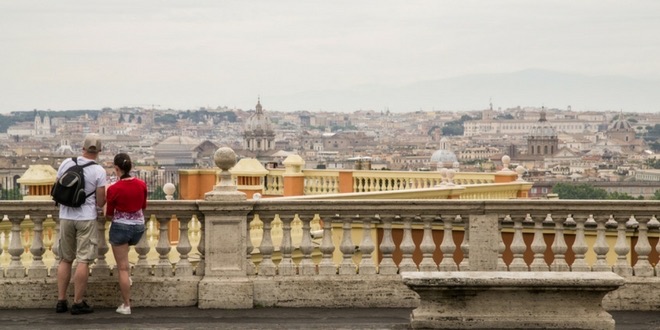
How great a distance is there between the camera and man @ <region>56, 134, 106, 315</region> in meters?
10.1

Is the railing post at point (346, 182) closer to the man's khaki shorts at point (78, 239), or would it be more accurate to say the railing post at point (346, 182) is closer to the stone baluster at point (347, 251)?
the stone baluster at point (347, 251)

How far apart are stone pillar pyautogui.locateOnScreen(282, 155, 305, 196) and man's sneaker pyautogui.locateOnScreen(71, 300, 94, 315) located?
1612cm

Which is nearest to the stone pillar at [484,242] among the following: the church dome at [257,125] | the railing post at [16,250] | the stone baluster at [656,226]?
the stone baluster at [656,226]

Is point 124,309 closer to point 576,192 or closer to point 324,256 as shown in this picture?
point 324,256

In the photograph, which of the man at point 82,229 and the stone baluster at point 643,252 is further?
the stone baluster at point 643,252

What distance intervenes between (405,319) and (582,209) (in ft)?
6.11

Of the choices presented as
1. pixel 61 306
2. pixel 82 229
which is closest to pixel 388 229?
pixel 82 229

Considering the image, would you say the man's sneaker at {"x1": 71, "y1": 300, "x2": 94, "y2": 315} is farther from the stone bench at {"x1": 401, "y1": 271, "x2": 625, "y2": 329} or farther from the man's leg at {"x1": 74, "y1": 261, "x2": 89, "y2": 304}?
the stone bench at {"x1": 401, "y1": 271, "x2": 625, "y2": 329}

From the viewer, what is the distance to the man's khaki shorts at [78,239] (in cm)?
1017

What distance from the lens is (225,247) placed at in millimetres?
10648

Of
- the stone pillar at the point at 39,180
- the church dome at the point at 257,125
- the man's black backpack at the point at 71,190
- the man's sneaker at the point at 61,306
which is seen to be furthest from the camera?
the church dome at the point at 257,125

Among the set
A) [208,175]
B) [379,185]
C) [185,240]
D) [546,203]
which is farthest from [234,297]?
[208,175]

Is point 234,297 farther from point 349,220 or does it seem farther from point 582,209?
point 582,209

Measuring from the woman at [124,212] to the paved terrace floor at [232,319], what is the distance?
309 mm
